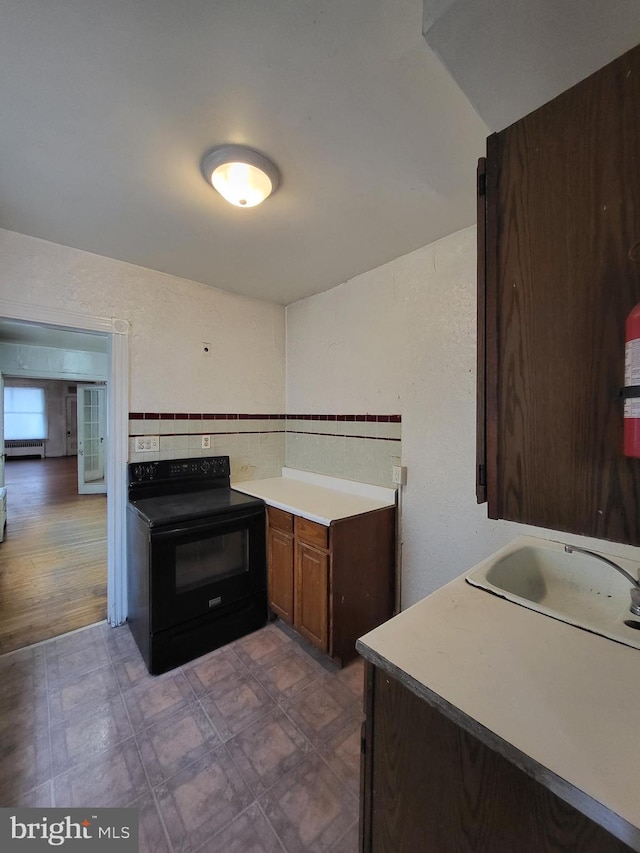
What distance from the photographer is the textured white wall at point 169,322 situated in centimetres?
199

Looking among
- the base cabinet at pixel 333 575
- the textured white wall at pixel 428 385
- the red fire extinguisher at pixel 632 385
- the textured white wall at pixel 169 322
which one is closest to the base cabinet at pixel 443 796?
the red fire extinguisher at pixel 632 385

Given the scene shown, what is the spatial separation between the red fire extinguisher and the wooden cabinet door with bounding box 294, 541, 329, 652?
1558mm

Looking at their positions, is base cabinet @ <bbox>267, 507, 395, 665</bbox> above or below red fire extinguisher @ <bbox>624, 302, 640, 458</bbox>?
below

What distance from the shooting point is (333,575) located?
1.85 metres

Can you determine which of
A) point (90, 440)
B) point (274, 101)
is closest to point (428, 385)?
point (274, 101)

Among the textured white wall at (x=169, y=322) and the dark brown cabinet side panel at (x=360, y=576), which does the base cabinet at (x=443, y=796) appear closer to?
the dark brown cabinet side panel at (x=360, y=576)

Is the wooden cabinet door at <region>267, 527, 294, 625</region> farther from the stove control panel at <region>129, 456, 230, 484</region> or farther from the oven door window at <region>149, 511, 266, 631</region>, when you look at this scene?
the stove control panel at <region>129, 456, 230, 484</region>

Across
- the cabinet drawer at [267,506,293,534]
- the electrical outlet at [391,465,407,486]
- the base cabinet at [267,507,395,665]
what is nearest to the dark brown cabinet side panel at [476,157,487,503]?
the base cabinet at [267,507,395,665]

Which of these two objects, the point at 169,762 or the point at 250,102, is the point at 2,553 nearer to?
the point at 169,762

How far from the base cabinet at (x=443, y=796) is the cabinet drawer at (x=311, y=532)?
1029mm

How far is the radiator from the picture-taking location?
30.8ft

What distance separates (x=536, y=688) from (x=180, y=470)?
227 cm

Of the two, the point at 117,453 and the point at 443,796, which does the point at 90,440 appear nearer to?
the point at 117,453

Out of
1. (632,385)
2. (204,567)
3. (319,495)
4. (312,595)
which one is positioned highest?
(632,385)
